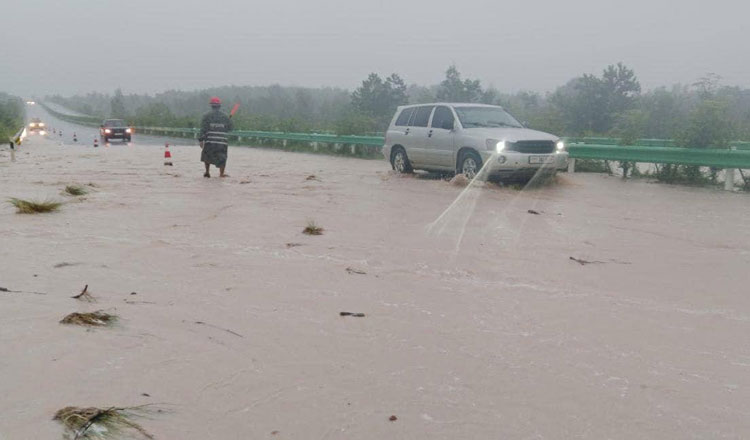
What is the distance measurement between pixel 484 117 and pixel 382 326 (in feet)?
31.9

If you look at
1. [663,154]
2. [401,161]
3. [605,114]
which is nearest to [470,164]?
[401,161]

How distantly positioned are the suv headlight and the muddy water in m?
3.50

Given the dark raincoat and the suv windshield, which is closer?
the suv windshield

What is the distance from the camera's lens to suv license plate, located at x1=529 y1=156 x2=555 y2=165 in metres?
11.6

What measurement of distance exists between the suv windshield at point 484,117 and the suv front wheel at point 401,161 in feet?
6.20

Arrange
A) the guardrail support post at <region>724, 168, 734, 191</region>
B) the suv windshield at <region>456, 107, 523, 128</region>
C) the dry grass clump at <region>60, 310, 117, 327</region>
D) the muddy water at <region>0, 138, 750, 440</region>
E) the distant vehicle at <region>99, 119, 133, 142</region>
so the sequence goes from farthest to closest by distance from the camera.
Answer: the distant vehicle at <region>99, 119, 133, 142</region>, the suv windshield at <region>456, 107, 523, 128</region>, the guardrail support post at <region>724, 168, 734, 191</region>, the dry grass clump at <region>60, 310, 117, 327</region>, the muddy water at <region>0, 138, 750, 440</region>

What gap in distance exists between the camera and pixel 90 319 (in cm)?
370

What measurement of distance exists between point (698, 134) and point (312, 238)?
30.1 ft

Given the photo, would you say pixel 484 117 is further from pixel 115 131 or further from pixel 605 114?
pixel 115 131

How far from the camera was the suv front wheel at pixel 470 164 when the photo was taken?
12.0 metres

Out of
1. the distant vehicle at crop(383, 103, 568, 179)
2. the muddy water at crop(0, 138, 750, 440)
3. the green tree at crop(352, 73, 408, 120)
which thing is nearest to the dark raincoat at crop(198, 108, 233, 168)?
the distant vehicle at crop(383, 103, 568, 179)

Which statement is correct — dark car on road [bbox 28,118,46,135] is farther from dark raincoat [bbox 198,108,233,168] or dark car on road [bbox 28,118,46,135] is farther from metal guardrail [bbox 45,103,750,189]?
dark raincoat [bbox 198,108,233,168]

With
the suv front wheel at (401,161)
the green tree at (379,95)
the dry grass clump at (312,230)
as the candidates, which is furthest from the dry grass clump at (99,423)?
the green tree at (379,95)

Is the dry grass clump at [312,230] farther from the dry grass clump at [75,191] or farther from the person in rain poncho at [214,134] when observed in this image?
the person in rain poncho at [214,134]
